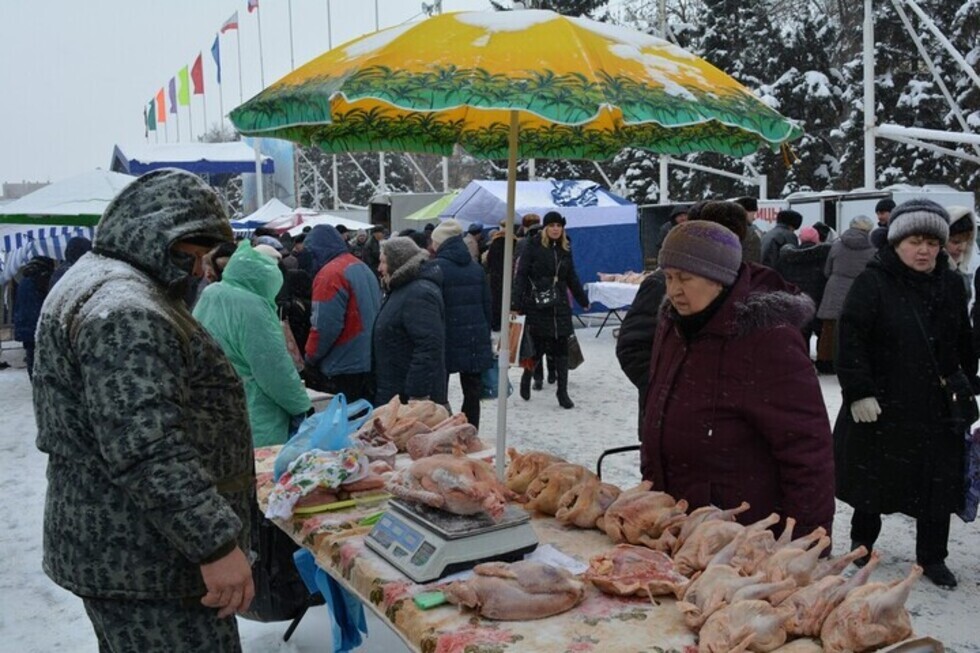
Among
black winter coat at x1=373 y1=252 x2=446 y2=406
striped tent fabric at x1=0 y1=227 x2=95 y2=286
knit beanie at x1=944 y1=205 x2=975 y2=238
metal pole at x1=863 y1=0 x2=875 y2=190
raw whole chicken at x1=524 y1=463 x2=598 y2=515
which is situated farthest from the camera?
metal pole at x1=863 y1=0 x2=875 y2=190

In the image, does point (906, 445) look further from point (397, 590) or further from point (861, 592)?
point (397, 590)

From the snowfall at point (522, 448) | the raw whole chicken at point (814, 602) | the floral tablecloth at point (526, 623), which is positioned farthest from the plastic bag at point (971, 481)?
the raw whole chicken at point (814, 602)

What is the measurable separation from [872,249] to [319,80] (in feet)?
27.6

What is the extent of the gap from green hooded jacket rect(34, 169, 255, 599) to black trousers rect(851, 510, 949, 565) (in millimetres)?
3714

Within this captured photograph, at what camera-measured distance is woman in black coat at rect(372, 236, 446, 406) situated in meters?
5.70

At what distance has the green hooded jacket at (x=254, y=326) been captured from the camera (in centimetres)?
459

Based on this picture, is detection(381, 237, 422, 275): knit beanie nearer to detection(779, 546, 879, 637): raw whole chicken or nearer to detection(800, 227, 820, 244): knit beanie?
detection(779, 546, 879, 637): raw whole chicken

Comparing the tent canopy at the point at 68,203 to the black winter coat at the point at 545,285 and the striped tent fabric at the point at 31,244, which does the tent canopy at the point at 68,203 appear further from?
the black winter coat at the point at 545,285

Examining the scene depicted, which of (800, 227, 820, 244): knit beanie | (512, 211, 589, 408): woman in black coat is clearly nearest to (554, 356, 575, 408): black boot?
(512, 211, 589, 408): woman in black coat

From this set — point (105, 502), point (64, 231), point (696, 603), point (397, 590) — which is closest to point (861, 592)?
point (696, 603)

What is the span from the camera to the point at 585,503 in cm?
292

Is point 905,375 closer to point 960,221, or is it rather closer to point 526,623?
point 960,221

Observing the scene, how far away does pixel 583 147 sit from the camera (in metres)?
4.28

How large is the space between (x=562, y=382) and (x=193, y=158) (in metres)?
26.5
